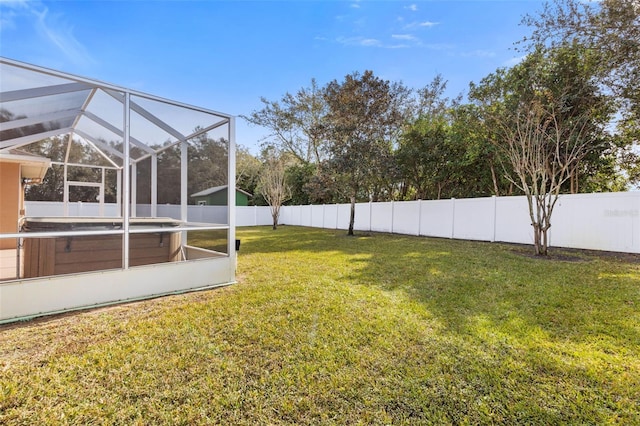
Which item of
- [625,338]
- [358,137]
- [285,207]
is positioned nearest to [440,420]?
[625,338]

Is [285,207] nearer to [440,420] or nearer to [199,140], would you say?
[199,140]

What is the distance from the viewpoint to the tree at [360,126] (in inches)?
472

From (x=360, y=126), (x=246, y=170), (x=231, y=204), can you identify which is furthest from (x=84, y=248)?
(x=246, y=170)

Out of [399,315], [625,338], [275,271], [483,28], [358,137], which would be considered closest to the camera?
[625,338]

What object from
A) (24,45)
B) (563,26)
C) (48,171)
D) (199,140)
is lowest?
(48,171)

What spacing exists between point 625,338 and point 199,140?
642 cm

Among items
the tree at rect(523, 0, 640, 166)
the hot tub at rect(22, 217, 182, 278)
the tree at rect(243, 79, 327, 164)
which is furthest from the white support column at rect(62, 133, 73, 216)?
the tree at rect(243, 79, 327, 164)

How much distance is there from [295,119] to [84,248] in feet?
56.5

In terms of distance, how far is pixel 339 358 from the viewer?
2549mm

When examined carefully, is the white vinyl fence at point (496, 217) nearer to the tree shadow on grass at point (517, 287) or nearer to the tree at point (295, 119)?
the tree shadow on grass at point (517, 287)

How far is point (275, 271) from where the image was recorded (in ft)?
19.3

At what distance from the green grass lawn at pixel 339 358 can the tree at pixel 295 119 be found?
49.9 feet

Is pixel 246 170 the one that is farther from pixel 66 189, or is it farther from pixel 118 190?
pixel 66 189

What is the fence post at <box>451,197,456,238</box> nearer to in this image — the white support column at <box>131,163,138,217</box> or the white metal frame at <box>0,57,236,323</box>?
the white metal frame at <box>0,57,236,323</box>
